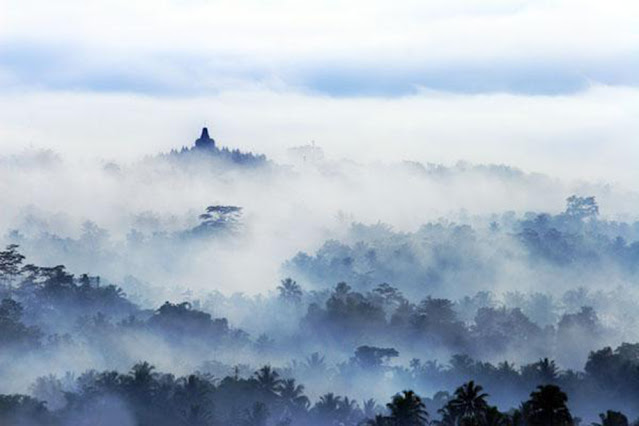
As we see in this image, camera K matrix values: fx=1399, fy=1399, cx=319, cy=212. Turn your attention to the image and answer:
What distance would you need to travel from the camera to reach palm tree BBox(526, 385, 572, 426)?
116125 millimetres

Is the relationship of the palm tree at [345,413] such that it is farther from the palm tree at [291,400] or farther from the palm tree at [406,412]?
the palm tree at [406,412]

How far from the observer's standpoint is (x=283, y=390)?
6944 inches

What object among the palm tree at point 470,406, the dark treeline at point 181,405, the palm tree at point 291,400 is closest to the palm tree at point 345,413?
the dark treeline at point 181,405

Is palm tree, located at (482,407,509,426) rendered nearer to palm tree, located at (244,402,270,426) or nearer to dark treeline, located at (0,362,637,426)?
dark treeline, located at (0,362,637,426)

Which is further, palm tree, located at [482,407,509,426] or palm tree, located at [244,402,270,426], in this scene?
palm tree, located at [244,402,270,426]

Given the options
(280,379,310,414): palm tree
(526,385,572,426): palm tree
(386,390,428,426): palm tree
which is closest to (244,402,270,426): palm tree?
(280,379,310,414): palm tree

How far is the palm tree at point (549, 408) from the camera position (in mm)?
116125

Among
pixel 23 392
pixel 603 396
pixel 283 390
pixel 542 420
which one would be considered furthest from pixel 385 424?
pixel 23 392

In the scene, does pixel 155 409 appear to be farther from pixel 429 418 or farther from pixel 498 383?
pixel 498 383

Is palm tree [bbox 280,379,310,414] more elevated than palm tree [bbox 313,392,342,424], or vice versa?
palm tree [bbox 280,379,310,414]

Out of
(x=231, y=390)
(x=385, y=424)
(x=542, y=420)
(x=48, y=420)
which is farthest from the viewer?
(x=231, y=390)

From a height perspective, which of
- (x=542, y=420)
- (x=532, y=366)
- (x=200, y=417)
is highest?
(x=532, y=366)

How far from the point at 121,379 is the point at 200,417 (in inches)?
624

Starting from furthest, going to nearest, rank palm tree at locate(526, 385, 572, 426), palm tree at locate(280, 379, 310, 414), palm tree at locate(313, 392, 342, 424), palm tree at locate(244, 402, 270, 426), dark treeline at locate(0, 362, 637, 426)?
palm tree at locate(280, 379, 310, 414)
palm tree at locate(313, 392, 342, 424)
palm tree at locate(244, 402, 270, 426)
dark treeline at locate(0, 362, 637, 426)
palm tree at locate(526, 385, 572, 426)
